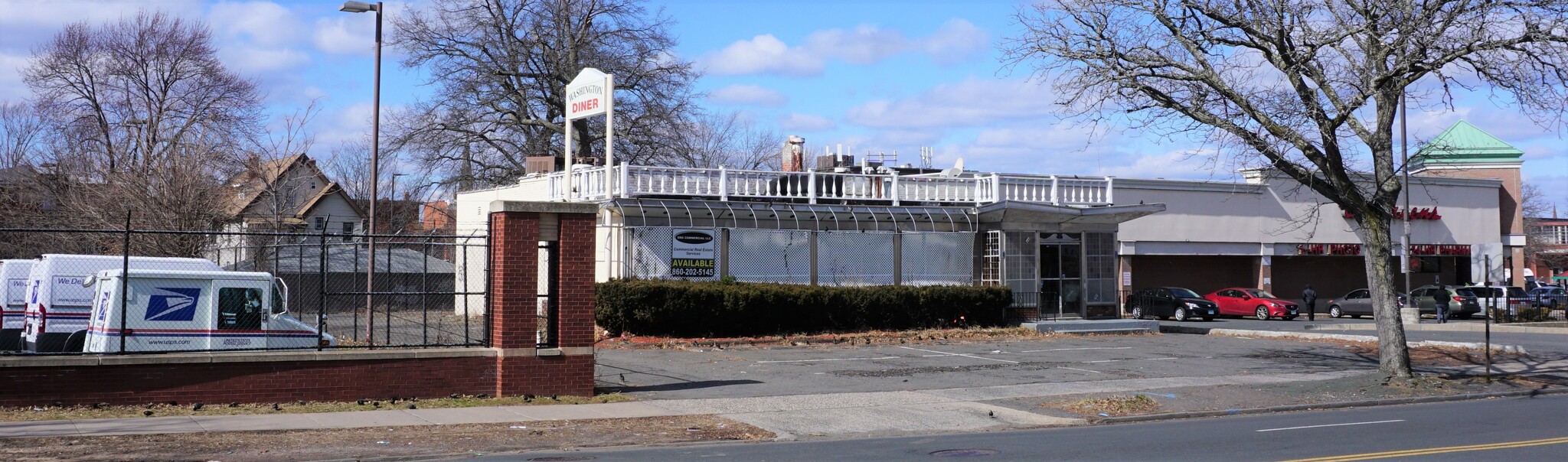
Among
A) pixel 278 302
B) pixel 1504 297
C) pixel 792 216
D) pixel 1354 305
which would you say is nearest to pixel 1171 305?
pixel 1354 305

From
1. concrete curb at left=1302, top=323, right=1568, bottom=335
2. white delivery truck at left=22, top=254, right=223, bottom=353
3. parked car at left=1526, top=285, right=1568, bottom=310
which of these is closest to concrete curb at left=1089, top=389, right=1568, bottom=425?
white delivery truck at left=22, top=254, right=223, bottom=353

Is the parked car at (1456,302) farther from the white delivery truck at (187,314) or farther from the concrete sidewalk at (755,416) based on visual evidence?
the white delivery truck at (187,314)

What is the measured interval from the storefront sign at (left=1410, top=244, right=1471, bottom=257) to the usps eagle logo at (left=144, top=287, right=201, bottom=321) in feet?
159

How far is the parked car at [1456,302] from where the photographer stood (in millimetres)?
41531

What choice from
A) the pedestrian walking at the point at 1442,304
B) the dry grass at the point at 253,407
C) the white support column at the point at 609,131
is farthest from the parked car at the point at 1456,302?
the dry grass at the point at 253,407

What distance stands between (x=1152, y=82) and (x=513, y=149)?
31.3 metres

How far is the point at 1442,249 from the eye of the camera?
51.5 m

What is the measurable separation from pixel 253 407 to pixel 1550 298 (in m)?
42.1

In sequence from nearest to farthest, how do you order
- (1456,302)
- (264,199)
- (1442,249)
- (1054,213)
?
(264,199)
(1054,213)
(1456,302)
(1442,249)

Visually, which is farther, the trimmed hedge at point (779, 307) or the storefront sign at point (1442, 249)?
the storefront sign at point (1442, 249)

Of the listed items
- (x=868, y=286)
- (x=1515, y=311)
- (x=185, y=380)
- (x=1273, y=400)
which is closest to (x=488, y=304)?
(x=185, y=380)

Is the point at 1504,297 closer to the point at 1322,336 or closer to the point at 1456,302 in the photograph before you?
the point at 1456,302

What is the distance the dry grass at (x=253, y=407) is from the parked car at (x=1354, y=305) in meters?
35.6

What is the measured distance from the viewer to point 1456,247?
5184 cm
